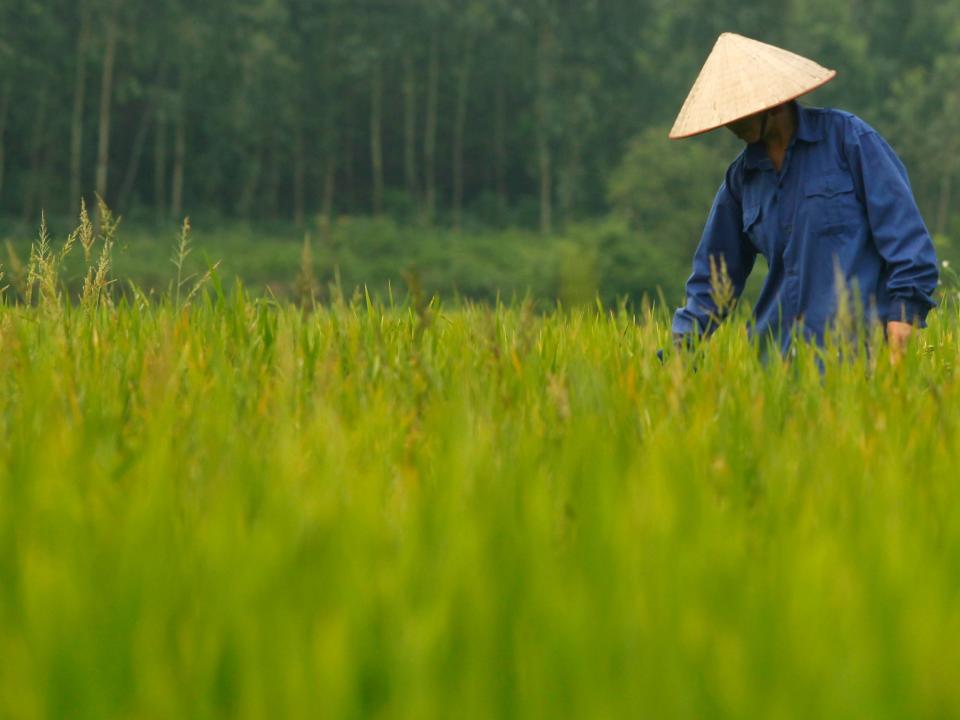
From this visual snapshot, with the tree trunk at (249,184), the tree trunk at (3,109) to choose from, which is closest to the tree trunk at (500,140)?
the tree trunk at (249,184)

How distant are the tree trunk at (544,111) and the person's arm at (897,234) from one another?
4545cm

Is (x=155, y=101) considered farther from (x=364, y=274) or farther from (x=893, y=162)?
(x=893, y=162)

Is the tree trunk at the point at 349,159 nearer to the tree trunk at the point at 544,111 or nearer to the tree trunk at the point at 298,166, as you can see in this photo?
the tree trunk at the point at 298,166

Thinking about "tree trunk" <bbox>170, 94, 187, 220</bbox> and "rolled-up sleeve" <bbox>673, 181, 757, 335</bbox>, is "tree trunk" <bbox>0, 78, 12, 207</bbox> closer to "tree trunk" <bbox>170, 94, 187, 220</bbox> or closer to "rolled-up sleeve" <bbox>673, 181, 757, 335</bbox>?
"tree trunk" <bbox>170, 94, 187, 220</bbox>

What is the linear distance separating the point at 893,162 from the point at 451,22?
47.7m

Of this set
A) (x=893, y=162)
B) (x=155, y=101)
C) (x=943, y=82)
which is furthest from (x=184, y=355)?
(x=943, y=82)

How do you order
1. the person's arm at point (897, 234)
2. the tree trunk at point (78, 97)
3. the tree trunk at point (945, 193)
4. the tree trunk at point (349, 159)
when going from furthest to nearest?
1. the tree trunk at point (349, 159)
2. the tree trunk at point (945, 193)
3. the tree trunk at point (78, 97)
4. the person's arm at point (897, 234)

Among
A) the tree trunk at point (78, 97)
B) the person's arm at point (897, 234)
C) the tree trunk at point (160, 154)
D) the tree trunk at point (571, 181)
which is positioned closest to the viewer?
the person's arm at point (897, 234)

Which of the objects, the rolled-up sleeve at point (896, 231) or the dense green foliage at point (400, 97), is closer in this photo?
the rolled-up sleeve at point (896, 231)

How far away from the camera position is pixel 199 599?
132cm

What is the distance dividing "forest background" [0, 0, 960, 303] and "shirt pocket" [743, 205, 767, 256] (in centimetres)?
3033

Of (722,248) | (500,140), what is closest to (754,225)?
(722,248)

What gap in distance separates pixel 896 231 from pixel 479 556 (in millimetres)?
2714

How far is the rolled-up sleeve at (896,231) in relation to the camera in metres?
3.62
